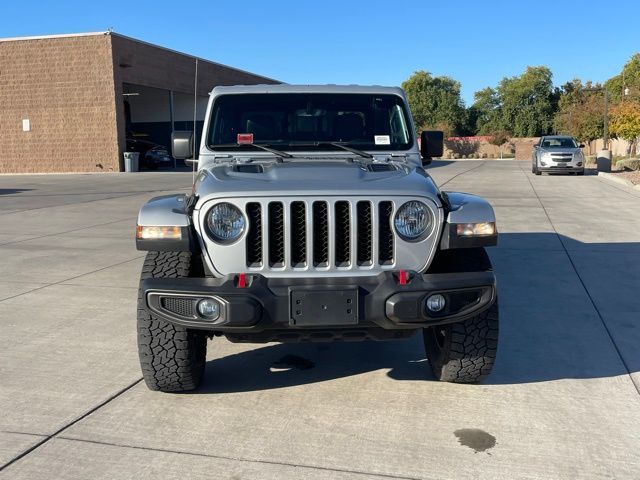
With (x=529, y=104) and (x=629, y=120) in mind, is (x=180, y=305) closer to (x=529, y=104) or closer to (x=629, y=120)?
(x=629, y=120)

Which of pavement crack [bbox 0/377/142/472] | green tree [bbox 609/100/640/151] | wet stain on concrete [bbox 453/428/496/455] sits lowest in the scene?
wet stain on concrete [bbox 453/428/496/455]

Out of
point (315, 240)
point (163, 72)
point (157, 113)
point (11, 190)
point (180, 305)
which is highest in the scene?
point (163, 72)

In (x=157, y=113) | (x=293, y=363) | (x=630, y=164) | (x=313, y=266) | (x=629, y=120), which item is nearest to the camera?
(x=313, y=266)

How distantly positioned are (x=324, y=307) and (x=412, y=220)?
2.34 feet

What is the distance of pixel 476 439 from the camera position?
346cm

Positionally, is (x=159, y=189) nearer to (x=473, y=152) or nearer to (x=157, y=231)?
(x=157, y=231)

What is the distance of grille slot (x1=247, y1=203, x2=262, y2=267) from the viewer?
A: 3551 millimetres

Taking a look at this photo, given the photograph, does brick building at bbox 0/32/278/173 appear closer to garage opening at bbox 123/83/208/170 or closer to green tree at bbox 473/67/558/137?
garage opening at bbox 123/83/208/170

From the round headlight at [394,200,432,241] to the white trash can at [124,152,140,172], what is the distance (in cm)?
2930

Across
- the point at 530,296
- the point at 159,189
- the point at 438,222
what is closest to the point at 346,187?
the point at 438,222

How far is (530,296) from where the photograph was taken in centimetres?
641

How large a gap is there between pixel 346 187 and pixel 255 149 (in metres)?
1.44

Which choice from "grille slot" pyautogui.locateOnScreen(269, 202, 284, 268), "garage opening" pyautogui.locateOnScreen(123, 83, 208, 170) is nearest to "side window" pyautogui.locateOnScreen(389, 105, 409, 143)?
"grille slot" pyautogui.locateOnScreen(269, 202, 284, 268)

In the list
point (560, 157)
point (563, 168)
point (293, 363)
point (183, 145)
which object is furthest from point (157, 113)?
point (293, 363)
